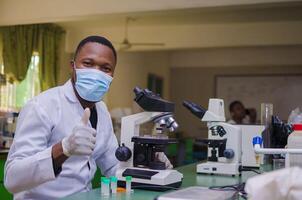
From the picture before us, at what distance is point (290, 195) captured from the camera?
2.76 ft

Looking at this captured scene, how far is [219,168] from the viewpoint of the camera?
6.66 feet

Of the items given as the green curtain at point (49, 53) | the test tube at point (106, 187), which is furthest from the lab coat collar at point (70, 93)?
the green curtain at point (49, 53)

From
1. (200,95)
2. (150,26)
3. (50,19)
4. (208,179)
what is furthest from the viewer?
(200,95)

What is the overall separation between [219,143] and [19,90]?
11.4 ft

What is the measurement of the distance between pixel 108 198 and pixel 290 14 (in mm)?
4540

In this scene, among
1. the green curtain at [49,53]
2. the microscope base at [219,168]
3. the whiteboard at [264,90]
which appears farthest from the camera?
the whiteboard at [264,90]

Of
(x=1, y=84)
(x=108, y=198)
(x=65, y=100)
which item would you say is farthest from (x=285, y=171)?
(x=1, y=84)

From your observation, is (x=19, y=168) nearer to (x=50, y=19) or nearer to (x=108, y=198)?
(x=108, y=198)

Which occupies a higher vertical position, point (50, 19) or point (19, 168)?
point (50, 19)

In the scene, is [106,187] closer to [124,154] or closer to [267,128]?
[124,154]

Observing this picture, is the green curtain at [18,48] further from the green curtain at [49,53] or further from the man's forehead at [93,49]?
the man's forehead at [93,49]

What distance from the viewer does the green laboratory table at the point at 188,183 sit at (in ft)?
4.34

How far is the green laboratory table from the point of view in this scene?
52.1 inches

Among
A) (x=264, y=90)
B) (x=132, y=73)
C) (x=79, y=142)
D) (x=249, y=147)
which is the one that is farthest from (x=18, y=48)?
(x=264, y=90)
